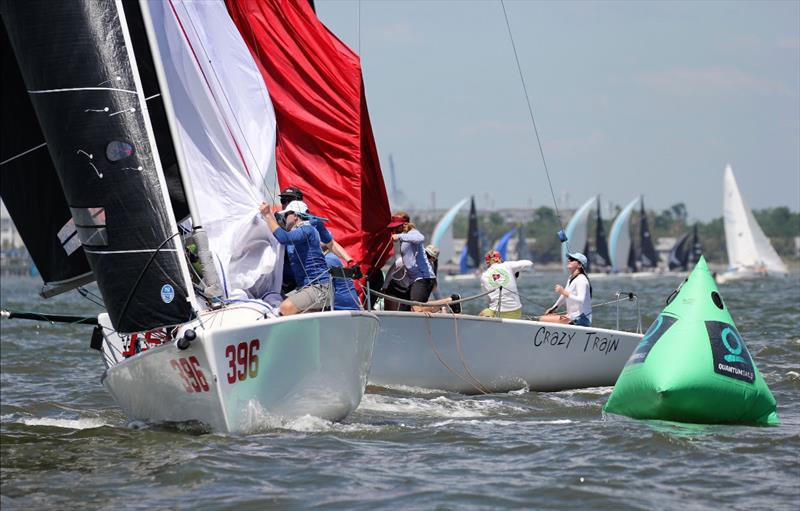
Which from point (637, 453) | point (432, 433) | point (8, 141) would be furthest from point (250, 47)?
point (637, 453)

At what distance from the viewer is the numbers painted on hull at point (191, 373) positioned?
7.89m

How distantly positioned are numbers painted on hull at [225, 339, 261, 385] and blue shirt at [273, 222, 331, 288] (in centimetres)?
105

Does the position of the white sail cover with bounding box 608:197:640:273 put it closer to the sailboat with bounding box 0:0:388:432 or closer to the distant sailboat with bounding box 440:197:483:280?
the distant sailboat with bounding box 440:197:483:280

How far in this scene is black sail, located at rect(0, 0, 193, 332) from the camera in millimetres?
8211

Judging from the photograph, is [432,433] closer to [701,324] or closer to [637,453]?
[637,453]

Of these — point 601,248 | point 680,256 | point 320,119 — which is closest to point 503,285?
point 320,119

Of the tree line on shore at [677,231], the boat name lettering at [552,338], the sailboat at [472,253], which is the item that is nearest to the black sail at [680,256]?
the sailboat at [472,253]

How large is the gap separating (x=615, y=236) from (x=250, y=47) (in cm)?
7492

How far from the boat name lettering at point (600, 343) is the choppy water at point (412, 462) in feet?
5.92

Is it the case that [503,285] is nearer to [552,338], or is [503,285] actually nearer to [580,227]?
[552,338]

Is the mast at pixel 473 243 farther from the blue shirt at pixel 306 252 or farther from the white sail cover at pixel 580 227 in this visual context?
the blue shirt at pixel 306 252

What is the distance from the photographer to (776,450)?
798 centimetres

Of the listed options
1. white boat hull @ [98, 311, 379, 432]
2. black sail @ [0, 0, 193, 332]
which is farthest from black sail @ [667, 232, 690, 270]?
black sail @ [0, 0, 193, 332]

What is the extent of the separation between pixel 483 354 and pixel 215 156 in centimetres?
345
